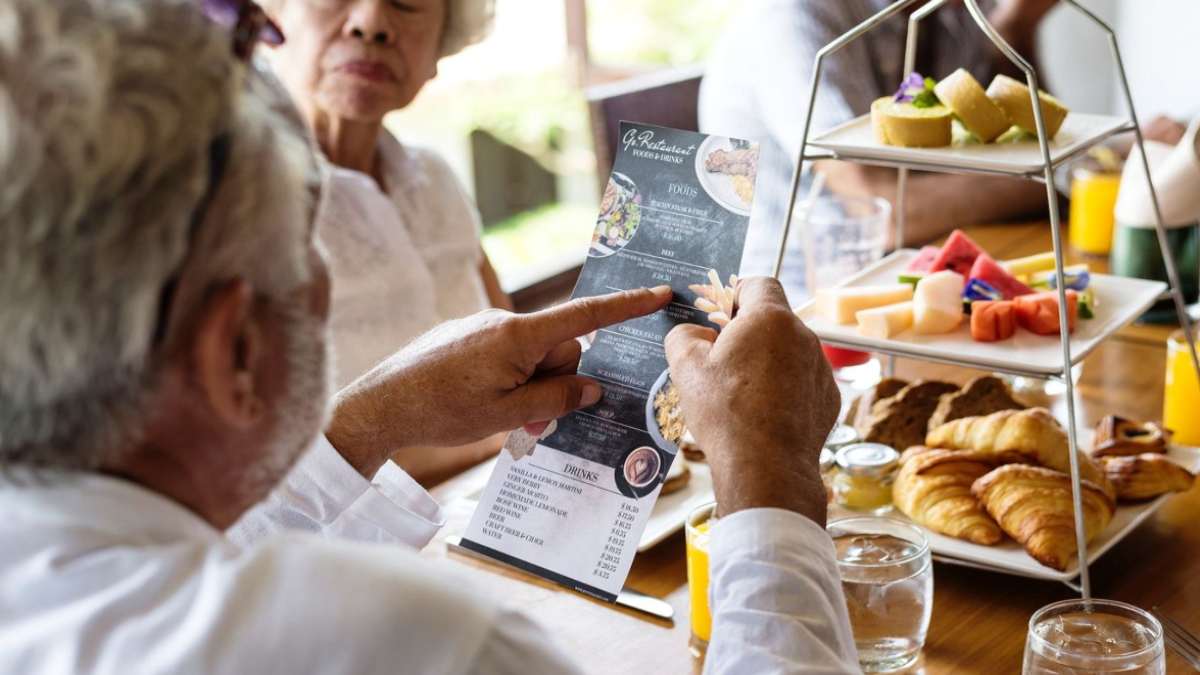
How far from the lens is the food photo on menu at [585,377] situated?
629 mm

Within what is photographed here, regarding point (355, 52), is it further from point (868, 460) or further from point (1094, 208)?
point (1094, 208)

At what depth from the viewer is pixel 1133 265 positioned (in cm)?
200

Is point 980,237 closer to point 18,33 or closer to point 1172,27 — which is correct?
point 1172,27

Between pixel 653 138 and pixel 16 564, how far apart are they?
0.70 meters

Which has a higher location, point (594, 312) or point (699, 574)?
point (594, 312)

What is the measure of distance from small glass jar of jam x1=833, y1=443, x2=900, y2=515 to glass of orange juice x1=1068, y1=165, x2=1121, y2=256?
44.3 inches

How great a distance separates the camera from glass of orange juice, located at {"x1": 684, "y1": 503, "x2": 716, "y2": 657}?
1170 mm

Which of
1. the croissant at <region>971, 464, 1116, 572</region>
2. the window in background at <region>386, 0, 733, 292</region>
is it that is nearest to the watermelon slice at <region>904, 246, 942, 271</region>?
the croissant at <region>971, 464, 1116, 572</region>

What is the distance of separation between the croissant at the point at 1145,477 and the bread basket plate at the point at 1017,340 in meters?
0.15

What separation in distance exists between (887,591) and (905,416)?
391mm

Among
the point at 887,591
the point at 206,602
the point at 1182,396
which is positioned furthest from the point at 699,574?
the point at 1182,396

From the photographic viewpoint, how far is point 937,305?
134cm

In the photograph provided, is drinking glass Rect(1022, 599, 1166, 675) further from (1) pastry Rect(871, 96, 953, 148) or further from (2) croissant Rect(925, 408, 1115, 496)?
(1) pastry Rect(871, 96, 953, 148)

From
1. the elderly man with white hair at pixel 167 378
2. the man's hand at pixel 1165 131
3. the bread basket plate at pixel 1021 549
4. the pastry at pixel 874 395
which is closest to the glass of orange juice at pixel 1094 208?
the man's hand at pixel 1165 131
